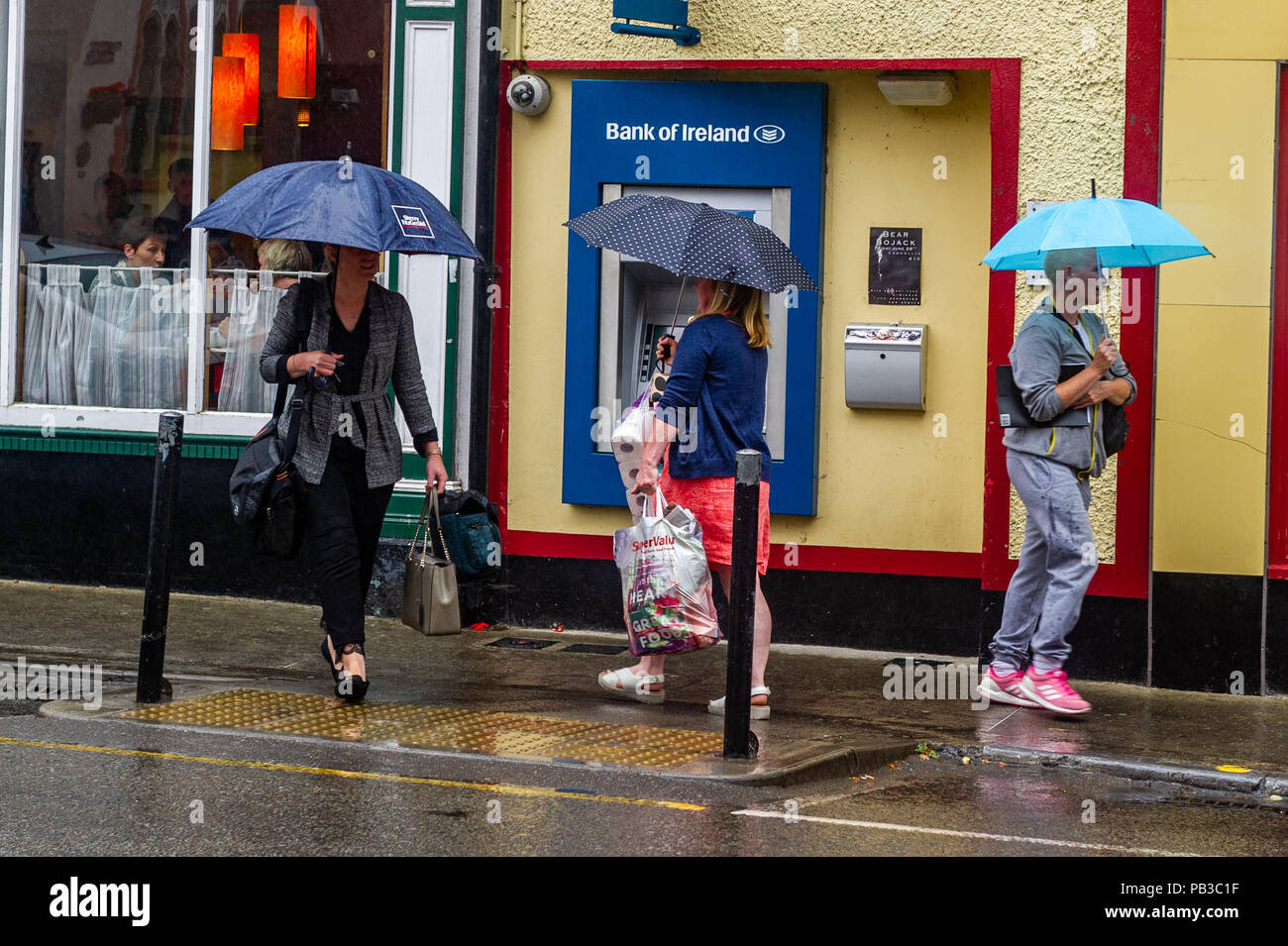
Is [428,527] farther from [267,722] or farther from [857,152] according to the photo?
[857,152]

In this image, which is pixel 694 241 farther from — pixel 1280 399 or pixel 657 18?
pixel 1280 399

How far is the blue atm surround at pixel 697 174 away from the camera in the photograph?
8.67m

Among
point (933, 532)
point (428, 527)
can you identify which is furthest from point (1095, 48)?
point (428, 527)

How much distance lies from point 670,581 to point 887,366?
2290mm

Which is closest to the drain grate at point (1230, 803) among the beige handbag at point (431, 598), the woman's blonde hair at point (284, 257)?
the beige handbag at point (431, 598)

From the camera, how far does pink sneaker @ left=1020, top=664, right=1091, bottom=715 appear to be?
24.2 ft

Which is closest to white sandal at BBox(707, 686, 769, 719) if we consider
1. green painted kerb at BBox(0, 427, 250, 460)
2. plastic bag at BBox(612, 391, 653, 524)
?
plastic bag at BBox(612, 391, 653, 524)

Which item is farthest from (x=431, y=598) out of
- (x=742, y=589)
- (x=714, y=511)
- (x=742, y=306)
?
(x=742, y=306)

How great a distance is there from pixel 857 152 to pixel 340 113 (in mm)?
2887

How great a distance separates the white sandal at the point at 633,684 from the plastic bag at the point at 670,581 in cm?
59

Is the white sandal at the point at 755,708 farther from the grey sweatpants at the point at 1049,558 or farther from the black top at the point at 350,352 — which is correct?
the black top at the point at 350,352

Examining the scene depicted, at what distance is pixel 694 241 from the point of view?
6828 mm
